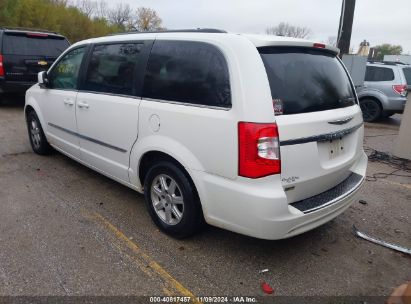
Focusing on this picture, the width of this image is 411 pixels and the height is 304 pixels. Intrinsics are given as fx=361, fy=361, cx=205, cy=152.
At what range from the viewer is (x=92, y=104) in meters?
3.97

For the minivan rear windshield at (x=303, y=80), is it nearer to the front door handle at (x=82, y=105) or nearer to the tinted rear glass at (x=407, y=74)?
the front door handle at (x=82, y=105)

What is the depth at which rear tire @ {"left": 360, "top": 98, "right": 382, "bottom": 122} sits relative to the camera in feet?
34.8

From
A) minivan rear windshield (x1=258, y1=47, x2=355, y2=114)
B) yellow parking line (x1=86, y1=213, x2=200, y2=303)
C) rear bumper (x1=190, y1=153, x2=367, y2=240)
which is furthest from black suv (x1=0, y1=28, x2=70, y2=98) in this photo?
minivan rear windshield (x1=258, y1=47, x2=355, y2=114)

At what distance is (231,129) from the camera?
262 centimetres

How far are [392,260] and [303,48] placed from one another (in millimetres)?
2006

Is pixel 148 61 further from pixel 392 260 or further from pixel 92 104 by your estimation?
pixel 392 260

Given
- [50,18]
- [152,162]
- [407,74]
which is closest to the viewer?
[152,162]

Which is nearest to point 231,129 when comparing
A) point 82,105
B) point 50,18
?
point 82,105

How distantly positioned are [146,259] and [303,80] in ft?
6.41

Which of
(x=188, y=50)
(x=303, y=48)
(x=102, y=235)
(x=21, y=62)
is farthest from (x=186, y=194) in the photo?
(x=21, y=62)

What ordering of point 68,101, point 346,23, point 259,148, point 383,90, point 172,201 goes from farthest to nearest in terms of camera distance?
point 346,23 → point 383,90 → point 68,101 → point 172,201 → point 259,148

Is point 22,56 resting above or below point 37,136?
above

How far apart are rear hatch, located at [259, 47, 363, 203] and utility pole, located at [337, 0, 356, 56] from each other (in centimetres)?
Answer: 861

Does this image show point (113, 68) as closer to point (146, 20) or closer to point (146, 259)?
point (146, 259)
